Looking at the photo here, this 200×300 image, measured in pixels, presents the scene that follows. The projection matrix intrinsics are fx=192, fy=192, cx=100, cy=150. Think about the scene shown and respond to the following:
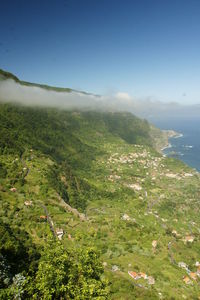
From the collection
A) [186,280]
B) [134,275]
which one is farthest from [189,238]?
[134,275]

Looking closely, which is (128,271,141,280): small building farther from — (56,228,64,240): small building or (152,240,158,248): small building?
(56,228,64,240): small building

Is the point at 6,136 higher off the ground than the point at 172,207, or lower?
higher

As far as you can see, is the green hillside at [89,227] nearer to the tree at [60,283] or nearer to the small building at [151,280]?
the tree at [60,283]

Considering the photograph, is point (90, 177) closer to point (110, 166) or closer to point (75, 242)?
point (110, 166)

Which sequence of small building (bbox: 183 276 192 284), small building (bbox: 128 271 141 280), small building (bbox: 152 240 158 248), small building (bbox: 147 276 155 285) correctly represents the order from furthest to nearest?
small building (bbox: 152 240 158 248)
small building (bbox: 183 276 192 284)
small building (bbox: 128 271 141 280)
small building (bbox: 147 276 155 285)

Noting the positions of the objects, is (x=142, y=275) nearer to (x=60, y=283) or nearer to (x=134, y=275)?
(x=134, y=275)

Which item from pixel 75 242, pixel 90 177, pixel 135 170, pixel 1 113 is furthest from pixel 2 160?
pixel 135 170

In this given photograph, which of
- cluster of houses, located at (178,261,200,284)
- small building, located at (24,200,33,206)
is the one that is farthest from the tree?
small building, located at (24,200,33,206)
